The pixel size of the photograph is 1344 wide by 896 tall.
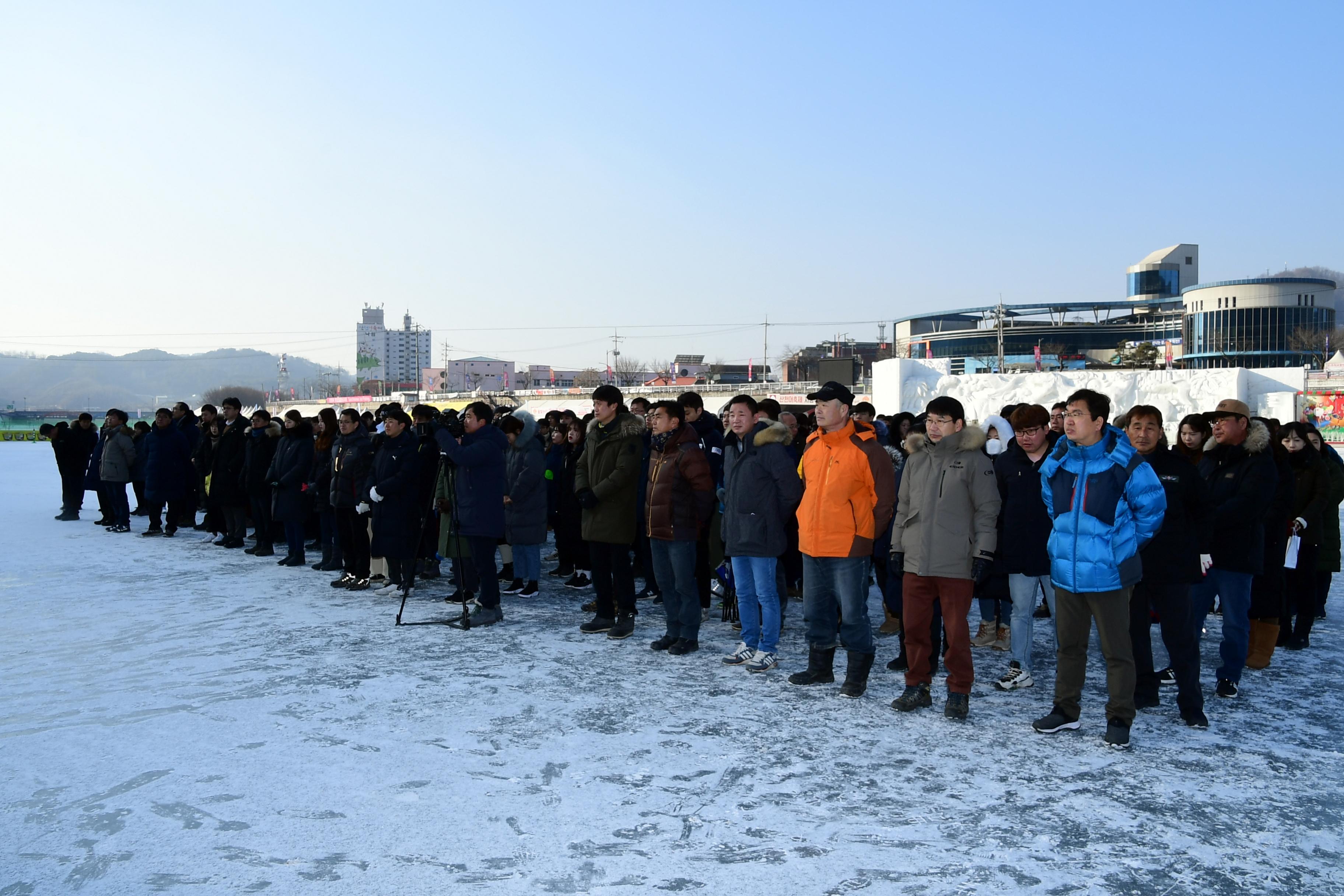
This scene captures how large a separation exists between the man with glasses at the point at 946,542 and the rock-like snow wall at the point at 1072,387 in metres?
41.3

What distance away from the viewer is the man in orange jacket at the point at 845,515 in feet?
17.4

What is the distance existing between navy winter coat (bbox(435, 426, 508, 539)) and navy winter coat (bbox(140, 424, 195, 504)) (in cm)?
775

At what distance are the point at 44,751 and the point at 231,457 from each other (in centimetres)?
772

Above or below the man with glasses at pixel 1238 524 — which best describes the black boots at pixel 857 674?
below

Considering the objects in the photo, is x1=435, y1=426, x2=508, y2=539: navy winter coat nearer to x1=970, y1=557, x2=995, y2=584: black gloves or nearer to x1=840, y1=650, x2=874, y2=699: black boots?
x1=840, y1=650, x2=874, y2=699: black boots

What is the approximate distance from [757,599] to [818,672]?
2.71 ft

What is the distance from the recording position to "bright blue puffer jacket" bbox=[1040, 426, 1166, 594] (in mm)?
4414

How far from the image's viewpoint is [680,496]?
6.32 metres

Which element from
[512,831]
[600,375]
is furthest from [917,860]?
[600,375]

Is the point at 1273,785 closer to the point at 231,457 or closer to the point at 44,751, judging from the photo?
the point at 44,751

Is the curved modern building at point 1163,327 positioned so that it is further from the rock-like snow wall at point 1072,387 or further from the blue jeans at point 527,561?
the blue jeans at point 527,561

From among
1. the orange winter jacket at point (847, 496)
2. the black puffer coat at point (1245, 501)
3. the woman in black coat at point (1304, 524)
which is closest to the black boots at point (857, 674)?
the orange winter jacket at point (847, 496)

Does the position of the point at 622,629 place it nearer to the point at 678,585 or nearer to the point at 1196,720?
the point at 678,585

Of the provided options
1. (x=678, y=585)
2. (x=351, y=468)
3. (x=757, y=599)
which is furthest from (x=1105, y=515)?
(x=351, y=468)
